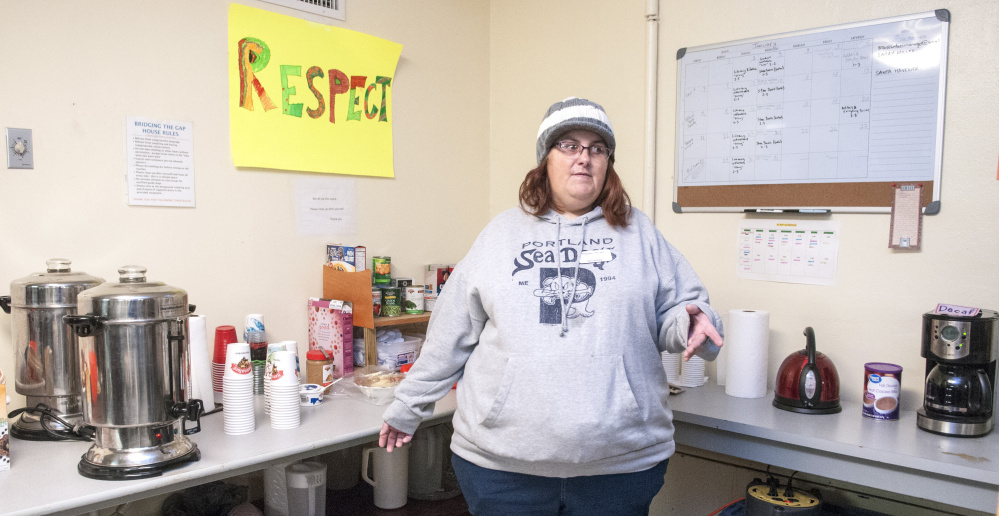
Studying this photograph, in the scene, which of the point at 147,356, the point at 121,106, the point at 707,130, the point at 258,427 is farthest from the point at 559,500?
the point at 121,106

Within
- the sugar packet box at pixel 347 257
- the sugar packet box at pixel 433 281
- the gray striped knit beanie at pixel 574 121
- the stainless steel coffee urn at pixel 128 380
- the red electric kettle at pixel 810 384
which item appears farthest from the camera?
the sugar packet box at pixel 433 281

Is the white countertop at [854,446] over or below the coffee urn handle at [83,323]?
below

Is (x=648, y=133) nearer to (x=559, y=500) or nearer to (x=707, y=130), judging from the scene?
(x=707, y=130)

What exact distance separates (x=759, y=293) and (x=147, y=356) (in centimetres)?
176

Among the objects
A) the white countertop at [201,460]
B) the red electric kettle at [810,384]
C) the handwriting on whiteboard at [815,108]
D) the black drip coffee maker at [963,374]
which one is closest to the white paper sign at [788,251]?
the handwriting on whiteboard at [815,108]

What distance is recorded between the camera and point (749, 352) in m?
2.01

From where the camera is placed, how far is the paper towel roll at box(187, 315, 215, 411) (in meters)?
1.73

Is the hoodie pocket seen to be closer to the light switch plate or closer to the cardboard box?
the cardboard box

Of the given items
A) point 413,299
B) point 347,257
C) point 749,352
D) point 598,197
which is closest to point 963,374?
point 749,352

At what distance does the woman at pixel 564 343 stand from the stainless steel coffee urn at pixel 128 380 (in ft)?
1.57

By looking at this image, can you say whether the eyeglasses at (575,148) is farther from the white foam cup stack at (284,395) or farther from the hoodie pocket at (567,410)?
the white foam cup stack at (284,395)

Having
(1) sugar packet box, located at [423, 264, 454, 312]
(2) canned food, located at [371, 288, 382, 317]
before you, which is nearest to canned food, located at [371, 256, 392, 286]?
(2) canned food, located at [371, 288, 382, 317]

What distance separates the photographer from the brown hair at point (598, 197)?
1.54 m

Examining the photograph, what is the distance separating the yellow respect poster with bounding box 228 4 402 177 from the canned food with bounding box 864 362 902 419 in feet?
5.56
